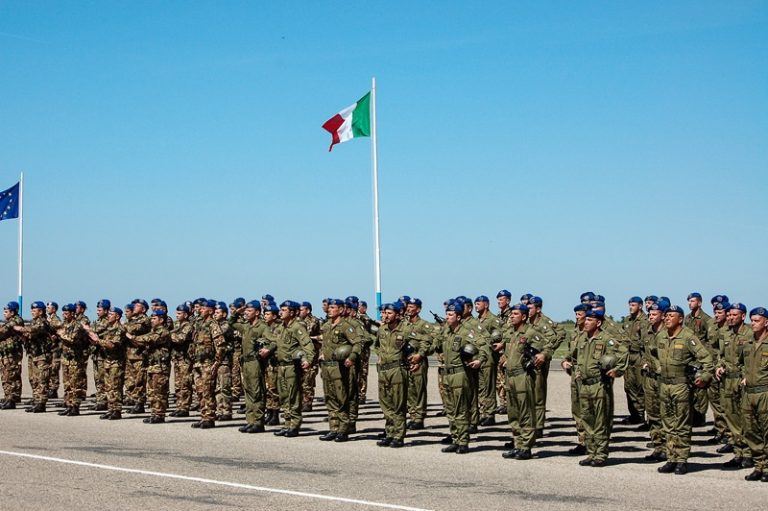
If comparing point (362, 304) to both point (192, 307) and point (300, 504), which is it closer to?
point (192, 307)

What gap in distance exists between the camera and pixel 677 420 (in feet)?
39.4

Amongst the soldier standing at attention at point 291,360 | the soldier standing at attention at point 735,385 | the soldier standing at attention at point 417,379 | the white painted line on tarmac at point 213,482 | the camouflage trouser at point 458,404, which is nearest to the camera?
the white painted line on tarmac at point 213,482

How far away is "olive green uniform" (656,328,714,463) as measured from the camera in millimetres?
11945

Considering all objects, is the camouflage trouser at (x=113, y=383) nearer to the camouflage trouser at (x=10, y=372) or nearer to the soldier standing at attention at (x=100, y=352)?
the soldier standing at attention at (x=100, y=352)

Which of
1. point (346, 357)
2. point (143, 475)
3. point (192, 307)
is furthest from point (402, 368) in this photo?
point (192, 307)

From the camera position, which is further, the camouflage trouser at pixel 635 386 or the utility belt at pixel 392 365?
the camouflage trouser at pixel 635 386

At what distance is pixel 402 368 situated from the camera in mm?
14695

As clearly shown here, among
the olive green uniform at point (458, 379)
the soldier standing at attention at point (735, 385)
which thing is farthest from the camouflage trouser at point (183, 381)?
the soldier standing at attention at point (735, 385)

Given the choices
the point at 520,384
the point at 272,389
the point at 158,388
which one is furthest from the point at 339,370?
the point at 158,388

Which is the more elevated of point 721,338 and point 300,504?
point 721,338

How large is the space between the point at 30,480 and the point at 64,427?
19.7ft

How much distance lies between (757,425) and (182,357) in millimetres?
9971

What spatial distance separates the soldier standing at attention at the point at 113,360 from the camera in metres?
18.5

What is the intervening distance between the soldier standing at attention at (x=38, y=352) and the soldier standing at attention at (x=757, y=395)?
13504 millimetres
